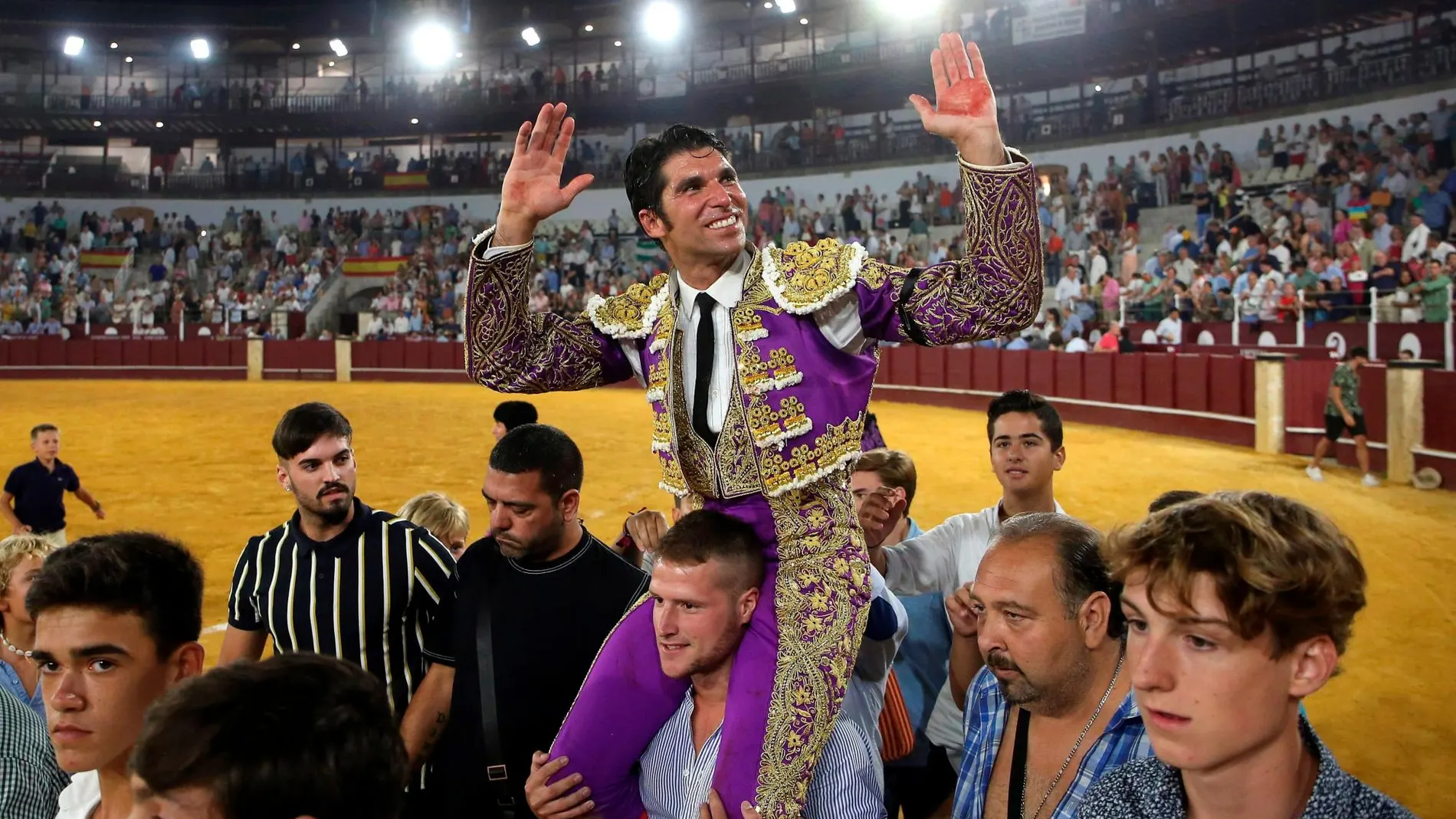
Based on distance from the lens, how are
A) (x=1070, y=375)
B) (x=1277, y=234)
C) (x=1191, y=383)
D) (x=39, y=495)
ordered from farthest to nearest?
(x=1070, y=375) → (x=1277, y=234) → (x=1191, y=383) → (x=39, y=495)

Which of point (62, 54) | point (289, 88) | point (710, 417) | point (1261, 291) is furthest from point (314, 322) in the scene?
point (710, 417)

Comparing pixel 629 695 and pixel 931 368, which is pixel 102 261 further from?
pixel 629 695

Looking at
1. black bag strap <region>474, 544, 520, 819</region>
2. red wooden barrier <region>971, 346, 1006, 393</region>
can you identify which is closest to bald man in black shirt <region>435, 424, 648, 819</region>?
black bag strap <region>474, 544, 520, 819</region>

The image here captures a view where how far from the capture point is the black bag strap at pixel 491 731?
2262mm

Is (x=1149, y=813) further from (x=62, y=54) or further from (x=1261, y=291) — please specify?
(x=62, y=54)

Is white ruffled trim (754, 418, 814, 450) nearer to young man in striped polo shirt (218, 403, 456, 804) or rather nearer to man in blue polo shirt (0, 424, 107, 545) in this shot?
young man in striped polo shirt (218, 403, 456, 804)

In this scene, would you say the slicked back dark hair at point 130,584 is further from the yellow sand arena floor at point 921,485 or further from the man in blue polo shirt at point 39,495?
the man in blue polo shirt at point 39,495

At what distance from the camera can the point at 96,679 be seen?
5.11 ft

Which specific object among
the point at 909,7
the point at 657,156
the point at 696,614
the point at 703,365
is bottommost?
the point at 696,614

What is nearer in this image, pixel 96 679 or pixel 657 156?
pixel 96 679

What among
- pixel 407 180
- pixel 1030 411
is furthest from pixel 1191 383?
pixel 407 180

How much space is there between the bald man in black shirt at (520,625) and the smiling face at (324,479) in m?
0.32

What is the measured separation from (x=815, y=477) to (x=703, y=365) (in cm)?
28

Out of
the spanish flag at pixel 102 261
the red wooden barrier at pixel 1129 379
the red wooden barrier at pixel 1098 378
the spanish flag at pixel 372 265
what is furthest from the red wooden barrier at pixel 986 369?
the spanish flag at pixel 102 261
